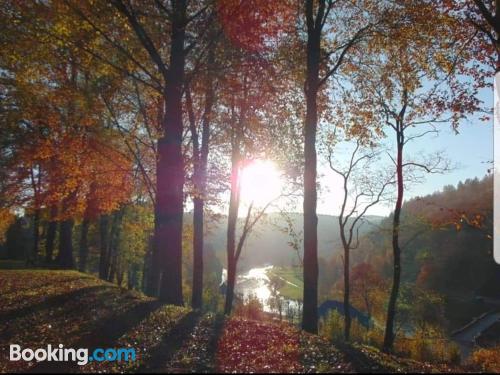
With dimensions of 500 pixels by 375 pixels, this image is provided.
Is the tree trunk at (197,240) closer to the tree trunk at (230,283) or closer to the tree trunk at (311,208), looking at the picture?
the tree trunk at (230,283)

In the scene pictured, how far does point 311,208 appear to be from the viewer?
41.0ft

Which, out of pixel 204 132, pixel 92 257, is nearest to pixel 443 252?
→ pixel 92 257

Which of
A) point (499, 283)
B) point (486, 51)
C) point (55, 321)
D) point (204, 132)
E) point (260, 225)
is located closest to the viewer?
point (55, 321)

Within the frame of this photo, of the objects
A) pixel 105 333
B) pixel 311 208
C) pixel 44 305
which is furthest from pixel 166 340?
pixel 311 208

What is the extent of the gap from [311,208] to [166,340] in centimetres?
647

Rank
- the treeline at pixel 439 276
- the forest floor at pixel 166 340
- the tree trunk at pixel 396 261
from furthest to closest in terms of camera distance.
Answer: the treeline at pixel 439 276 < the tree trunk at pixel 396 261 < the forest floor at pixel 166 340

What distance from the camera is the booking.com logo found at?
6.62m

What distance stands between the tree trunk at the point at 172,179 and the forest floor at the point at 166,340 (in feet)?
4.51

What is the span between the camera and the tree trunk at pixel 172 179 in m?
12.2

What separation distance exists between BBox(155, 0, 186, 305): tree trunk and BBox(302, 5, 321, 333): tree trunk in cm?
381

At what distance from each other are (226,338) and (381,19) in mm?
11692

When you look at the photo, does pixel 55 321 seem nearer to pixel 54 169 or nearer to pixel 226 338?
pixel 226 338

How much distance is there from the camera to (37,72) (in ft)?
50.7

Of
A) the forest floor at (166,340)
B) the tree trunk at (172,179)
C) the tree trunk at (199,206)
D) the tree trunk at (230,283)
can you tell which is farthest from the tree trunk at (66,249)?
the tree trunk at (172,179)
